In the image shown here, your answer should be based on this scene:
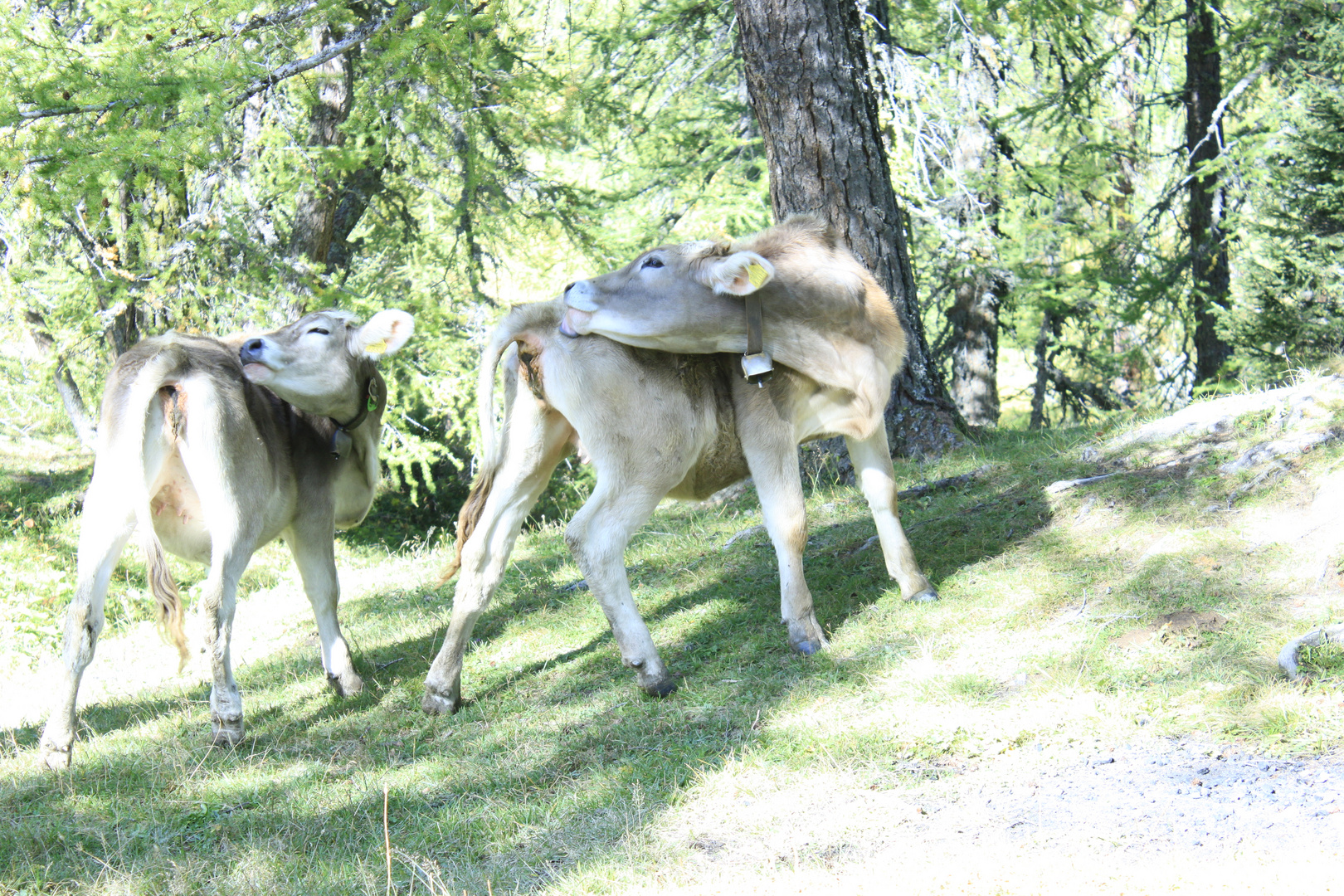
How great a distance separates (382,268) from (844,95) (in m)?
9.32

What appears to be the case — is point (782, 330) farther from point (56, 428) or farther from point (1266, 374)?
point (56, 428)

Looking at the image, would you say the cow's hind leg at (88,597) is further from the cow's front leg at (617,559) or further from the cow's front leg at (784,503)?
the cow's front leg at (784,503)

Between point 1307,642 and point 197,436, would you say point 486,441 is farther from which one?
point 1307,642

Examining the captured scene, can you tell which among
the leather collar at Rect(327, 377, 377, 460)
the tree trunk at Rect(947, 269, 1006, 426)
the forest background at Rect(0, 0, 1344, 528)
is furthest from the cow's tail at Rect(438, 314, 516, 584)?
the tree trunk at Rect(947, 269, 1006, 426)

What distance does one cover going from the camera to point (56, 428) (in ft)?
72.7

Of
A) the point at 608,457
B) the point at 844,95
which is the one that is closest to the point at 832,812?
the point at 608,457

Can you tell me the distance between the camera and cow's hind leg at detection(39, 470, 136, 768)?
5.57 m

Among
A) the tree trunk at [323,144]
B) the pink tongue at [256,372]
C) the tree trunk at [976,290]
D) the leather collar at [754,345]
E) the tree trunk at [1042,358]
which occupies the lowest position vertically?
the tree trunk at [1042,358]

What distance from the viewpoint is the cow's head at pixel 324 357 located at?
6.17 m

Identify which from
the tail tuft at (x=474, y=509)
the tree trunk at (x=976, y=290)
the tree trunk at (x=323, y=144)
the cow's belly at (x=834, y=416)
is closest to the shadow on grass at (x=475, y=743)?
the tail tuft at (x=474, y=509)

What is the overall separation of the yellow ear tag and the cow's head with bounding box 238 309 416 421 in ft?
7.15

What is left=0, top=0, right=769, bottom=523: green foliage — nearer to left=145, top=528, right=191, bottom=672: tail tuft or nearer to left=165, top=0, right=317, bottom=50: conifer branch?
left=165, top=0, right=317, bottom=50: conifer branch

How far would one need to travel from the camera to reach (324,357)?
6.41 metres

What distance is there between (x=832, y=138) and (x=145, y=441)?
553cm
